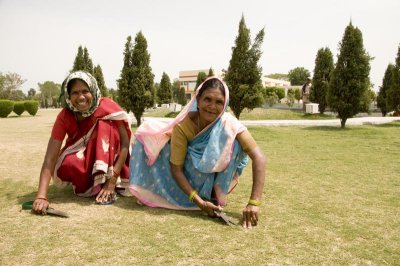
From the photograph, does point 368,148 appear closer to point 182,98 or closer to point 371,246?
point 371,246

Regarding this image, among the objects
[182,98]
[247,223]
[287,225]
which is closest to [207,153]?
[247,223]

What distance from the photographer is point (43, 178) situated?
3230 millimetres

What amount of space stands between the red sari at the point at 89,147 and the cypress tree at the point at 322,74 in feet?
75.6

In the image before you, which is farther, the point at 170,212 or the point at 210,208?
the point at 170,212

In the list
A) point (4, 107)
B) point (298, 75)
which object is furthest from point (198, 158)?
point (298, 75)

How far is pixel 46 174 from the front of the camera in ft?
10.7

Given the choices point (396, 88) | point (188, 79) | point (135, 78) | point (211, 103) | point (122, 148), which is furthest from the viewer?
point (188, 79)

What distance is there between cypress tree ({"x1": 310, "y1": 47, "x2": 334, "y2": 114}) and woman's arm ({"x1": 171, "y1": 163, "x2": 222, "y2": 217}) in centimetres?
2318

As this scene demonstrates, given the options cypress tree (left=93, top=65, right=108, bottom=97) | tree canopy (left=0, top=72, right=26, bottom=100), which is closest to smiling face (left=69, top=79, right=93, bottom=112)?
cypress tree (left=93, top=65, right=108, bottom=97)

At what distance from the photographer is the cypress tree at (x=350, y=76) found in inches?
624

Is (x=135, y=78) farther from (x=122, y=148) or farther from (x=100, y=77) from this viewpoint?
(x=122, y=148)

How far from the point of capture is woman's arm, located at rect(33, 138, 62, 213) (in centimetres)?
307

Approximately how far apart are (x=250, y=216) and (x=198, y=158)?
740 millimetres

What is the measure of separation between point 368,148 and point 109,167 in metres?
7.35
